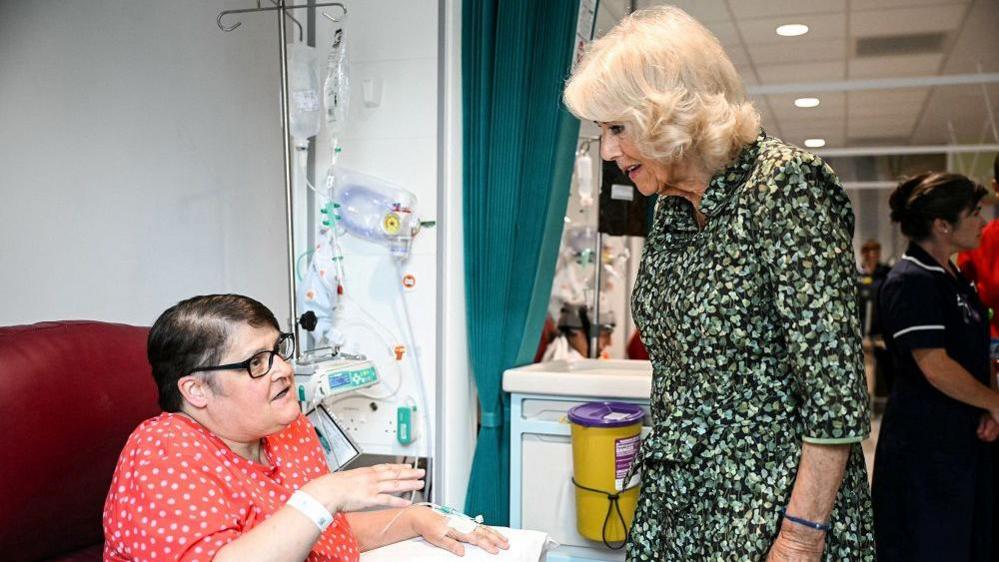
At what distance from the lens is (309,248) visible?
8.17 feet

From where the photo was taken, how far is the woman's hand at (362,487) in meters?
1.16

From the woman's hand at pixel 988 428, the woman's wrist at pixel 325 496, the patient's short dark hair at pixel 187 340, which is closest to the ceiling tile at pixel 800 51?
the woman's hand at pixel 988 428

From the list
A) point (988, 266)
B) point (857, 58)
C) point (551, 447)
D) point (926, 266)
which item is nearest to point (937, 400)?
point (926, 266)

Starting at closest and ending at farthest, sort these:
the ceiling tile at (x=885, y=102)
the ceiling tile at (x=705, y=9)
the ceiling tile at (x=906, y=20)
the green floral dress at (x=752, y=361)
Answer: the green floral dress at (x=752, y=361) → the ceiling tile at (x=705, y=9) → the ceiling tile at (x=906, y=20) → the ceiling tile at (x=885, y=102)

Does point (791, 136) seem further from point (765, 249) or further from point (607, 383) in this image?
point (765, 249)

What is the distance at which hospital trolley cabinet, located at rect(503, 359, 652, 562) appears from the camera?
2299 millimetres

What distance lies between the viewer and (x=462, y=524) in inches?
Result: 60.4

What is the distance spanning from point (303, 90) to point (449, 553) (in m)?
1.40

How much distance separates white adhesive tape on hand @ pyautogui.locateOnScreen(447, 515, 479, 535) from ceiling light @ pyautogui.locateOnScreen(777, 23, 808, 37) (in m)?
3.47

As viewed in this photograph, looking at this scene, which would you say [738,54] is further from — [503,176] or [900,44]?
[503,176]

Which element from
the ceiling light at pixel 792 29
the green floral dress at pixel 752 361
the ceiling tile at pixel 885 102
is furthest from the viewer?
the ceiling tile at pixel 885 102

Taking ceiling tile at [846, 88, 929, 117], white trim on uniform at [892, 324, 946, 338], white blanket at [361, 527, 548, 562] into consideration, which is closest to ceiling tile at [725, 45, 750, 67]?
ceiling tile at [846, 88, 929, 117]

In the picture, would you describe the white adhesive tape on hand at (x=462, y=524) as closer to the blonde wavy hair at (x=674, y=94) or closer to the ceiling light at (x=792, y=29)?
the blonde wavy hair at (x=674, y=94)

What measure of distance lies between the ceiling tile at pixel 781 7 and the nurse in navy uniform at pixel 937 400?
1.67 meters
